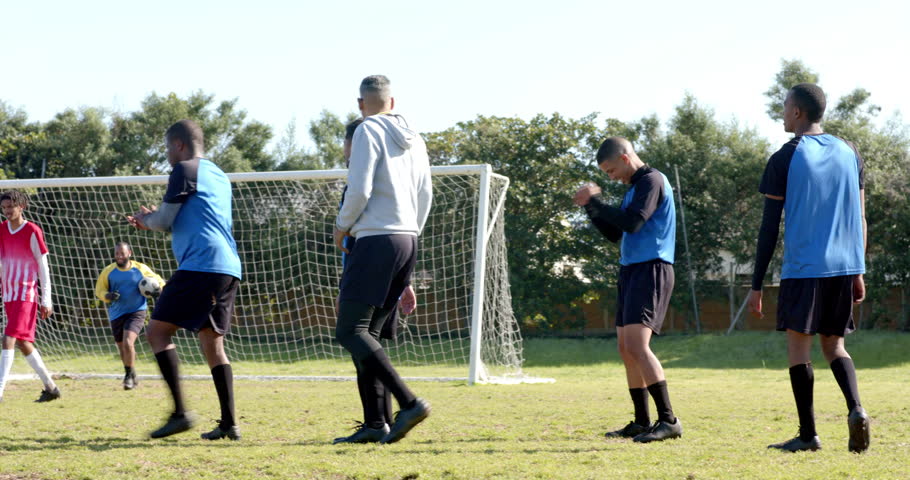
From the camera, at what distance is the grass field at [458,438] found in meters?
4.02

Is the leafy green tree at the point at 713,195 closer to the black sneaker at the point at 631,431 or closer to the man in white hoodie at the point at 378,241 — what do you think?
the black sneaker at the point at 631,431

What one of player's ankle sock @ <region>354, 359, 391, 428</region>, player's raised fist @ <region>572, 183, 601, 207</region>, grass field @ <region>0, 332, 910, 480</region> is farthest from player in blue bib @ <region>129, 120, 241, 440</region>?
player's raised fist @ <region>572, 183, 601, 207</region>

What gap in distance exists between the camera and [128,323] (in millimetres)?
10102

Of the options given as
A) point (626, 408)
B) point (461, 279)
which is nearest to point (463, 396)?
point (626, 408)

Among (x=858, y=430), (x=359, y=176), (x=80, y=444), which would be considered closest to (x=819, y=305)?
(x=858, y=430)

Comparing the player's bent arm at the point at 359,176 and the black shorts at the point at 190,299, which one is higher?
the player's bent arm at the point at 359,176

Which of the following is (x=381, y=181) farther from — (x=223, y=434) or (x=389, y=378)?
(x=223, y=434)

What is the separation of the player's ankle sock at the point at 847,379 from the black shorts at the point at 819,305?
15cm

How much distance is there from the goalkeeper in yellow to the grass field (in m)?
0.49

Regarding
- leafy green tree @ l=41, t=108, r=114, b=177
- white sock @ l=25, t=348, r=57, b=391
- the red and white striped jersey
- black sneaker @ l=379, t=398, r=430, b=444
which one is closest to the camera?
black sneaker @ l=379, t=398, r=430, b=444

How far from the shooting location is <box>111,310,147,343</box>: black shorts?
10.1 m

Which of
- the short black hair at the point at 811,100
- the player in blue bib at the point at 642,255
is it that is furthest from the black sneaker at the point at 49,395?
the short black hair at the point at 811,100

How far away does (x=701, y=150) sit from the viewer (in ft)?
77.5

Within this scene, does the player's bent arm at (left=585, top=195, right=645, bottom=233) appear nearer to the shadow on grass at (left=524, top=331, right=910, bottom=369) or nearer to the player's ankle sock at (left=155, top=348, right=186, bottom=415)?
the player's ankle sock at (left=155, top=348, right=186, bottom=415)
